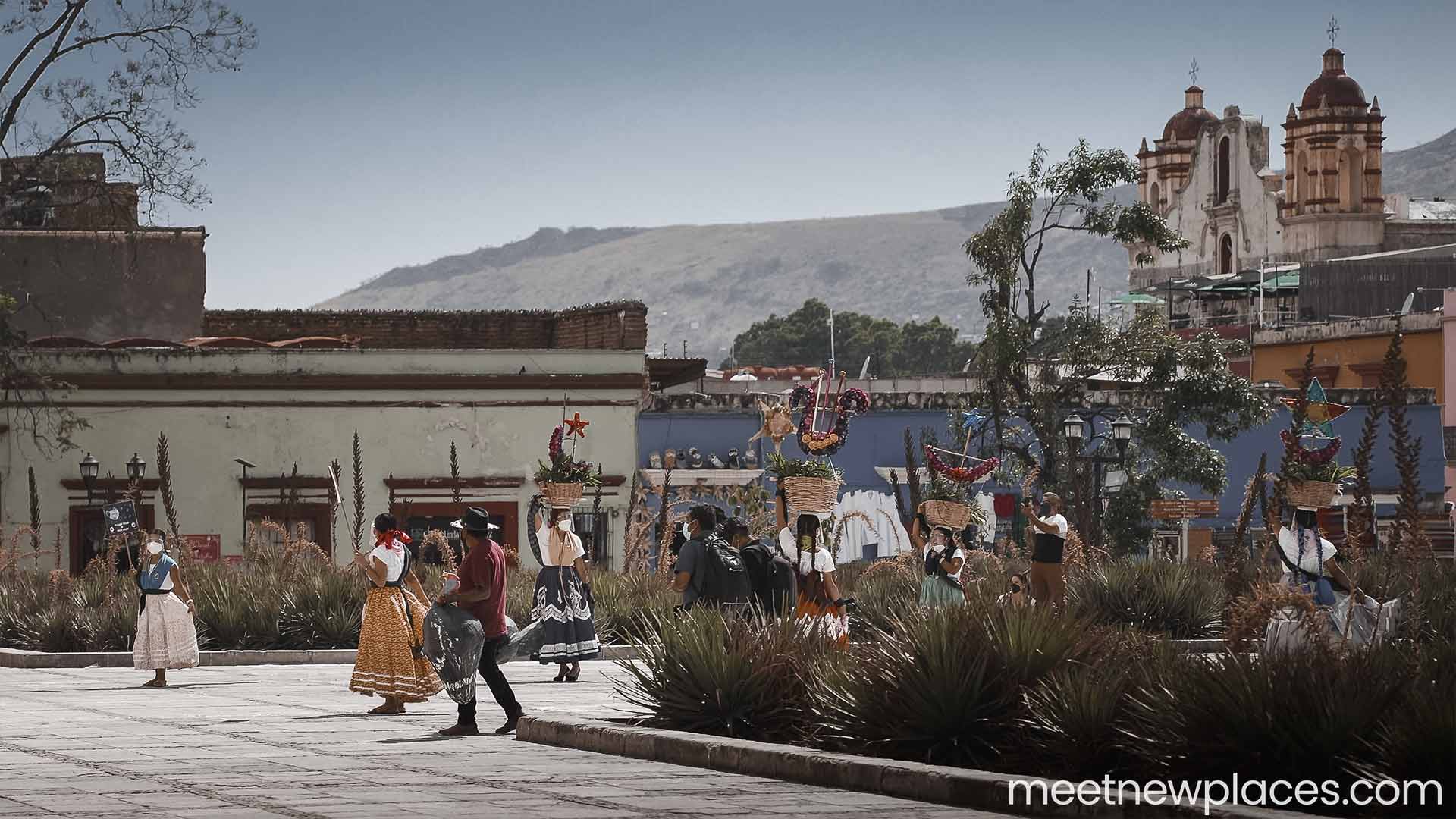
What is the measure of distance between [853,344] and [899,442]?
121 metres

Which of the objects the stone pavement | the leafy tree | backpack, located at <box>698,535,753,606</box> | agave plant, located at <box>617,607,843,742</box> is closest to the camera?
the stone pavement

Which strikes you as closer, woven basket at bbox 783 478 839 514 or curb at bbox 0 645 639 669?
woven basket at bbox 783 478 839 514

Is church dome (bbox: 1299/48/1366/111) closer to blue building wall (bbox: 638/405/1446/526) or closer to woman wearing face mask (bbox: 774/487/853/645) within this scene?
blue building wall (bbox: 638/405/1446/526)

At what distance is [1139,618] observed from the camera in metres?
24.7

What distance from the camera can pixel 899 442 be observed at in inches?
1908

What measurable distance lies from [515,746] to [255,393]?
23575 mm

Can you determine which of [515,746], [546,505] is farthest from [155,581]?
[515,746]

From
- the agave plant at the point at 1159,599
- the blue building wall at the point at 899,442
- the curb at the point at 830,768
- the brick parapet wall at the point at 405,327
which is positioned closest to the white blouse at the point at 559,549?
the curb at the point at 830,768

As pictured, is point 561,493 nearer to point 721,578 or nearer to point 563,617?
point 563,617

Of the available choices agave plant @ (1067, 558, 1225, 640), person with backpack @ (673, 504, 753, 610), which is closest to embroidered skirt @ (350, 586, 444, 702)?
person with backpack @ (673, 504, 753, 610)

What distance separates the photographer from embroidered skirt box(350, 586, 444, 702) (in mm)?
16406

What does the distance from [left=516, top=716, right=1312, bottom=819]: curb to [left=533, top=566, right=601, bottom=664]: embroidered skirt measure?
5.57 metres

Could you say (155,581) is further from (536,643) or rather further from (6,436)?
(6,436)

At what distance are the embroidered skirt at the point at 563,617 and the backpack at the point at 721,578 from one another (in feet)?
8.27
